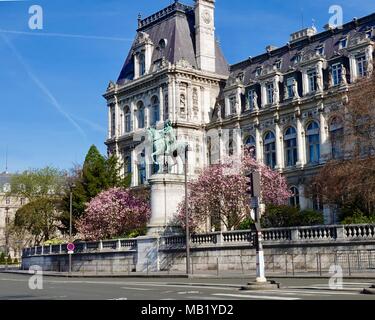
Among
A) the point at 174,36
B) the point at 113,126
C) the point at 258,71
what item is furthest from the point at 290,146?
the point at 113,126

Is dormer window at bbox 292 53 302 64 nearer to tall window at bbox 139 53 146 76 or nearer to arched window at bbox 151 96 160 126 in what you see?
arched window at bbox 151 96 160 126

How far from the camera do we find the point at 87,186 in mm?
65062

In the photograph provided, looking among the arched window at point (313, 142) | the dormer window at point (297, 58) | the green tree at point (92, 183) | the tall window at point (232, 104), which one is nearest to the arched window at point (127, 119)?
the green tree at point (92, 183)

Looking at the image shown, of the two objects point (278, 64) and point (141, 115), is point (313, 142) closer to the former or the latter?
point (278, 64)

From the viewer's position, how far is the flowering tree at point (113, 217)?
177 ft

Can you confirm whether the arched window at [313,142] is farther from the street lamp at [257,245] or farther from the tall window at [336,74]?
the street lamp at [257,245]

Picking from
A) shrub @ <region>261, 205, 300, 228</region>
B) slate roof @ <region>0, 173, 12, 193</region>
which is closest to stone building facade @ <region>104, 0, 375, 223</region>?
shrub @ <region>261, 205, 300, 228</region>

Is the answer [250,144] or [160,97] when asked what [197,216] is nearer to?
[250,144]

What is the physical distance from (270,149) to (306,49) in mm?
10663

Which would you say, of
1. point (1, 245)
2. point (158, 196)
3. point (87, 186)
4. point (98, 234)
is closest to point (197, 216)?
point (158, 196)

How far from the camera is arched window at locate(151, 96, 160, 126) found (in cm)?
6922

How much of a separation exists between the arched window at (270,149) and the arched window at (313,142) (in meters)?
4.54

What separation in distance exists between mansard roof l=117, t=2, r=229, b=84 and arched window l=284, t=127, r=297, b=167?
15.6m
